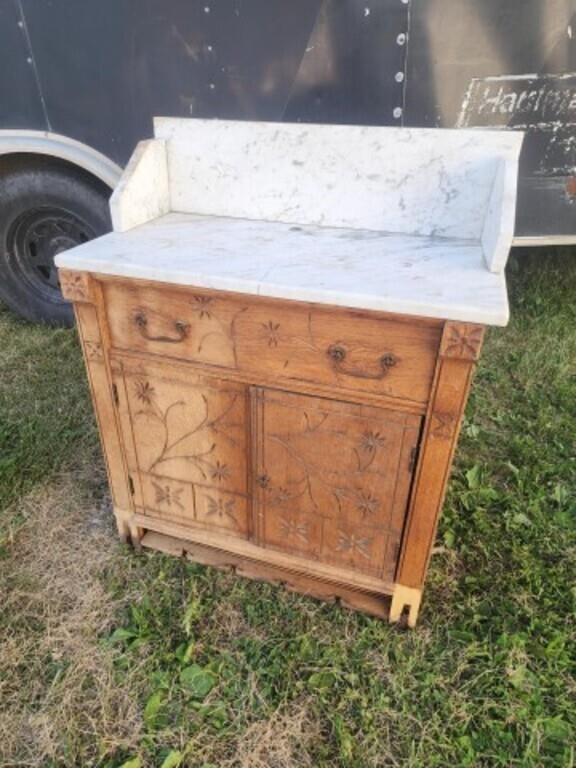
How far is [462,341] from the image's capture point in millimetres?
1095

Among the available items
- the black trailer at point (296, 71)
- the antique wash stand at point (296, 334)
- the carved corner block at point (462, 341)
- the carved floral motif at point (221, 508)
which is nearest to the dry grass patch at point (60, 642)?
the antique wash stand at point (296, 334)

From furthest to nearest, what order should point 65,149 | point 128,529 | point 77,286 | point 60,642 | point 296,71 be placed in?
point 65,149, point 296,71, point 128,529, point 60,642, point 77,286

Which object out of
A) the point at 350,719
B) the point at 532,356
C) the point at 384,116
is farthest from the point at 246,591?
the point at 532,356

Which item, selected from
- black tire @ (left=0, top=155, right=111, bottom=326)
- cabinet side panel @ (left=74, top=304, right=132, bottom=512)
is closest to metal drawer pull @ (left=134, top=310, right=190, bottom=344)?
cabinet side panel @ (left=74, top=304, right=132, bottom=512)

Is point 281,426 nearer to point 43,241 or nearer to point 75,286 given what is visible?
point 75,286

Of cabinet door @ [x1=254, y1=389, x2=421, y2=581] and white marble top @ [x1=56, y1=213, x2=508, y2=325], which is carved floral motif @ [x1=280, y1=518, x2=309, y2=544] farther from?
white marble top @ [x1=56, y1=213, x2=508, y2=325]

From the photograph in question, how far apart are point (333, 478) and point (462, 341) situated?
51 cm

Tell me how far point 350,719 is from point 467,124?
1932 millimetres

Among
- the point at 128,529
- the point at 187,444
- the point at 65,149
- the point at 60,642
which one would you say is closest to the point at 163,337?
the point at 187,444

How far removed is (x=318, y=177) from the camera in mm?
1554

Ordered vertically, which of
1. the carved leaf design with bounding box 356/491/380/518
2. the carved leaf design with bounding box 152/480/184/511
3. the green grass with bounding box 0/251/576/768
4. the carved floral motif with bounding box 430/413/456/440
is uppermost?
the carved floral motif with bounding box 430/413/456/440

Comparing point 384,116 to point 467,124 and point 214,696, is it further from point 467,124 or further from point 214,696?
point 214,696

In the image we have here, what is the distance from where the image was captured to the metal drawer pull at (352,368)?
46.8 inches

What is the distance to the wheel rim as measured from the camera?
2787 millimetres
